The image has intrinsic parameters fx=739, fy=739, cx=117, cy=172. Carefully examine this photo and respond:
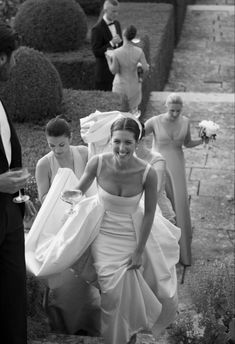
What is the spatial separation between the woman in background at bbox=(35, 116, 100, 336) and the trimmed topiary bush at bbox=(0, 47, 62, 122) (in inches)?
110

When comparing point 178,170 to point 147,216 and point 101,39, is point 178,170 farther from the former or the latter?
point 101,39

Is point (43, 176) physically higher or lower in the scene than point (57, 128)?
lower

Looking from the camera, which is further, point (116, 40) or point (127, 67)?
point (116, 40)

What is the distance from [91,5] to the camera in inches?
527

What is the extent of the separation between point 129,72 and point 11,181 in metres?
5.22

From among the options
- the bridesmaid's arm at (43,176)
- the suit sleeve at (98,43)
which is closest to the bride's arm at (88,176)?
the bridesmaid's arm at (43,176)

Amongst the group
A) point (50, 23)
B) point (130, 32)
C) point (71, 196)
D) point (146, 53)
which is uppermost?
point (71, 196)

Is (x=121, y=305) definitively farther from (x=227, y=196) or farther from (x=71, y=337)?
(x=227, y=196)

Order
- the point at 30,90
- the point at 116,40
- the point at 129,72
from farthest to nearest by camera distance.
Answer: the point at 116,40, the point at 129,72, the point at 30,90

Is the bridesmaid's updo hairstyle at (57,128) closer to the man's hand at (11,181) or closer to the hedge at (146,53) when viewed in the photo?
the man's hand at (11,181)

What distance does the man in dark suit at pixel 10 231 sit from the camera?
3594mm

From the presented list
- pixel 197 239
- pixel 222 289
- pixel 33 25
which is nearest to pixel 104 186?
pixel 222 289

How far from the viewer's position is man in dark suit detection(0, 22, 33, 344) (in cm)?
359

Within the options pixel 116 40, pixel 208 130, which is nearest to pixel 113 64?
pixel 116 40
